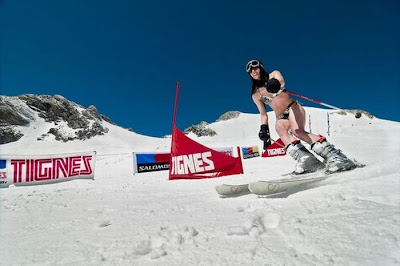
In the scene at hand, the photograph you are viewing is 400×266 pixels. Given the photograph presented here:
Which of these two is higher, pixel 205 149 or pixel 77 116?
pixel 77 116

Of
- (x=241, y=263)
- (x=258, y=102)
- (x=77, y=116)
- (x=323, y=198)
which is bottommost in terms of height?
(x=241, y=263)

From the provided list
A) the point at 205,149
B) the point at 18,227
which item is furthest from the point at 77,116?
the point at 18,227

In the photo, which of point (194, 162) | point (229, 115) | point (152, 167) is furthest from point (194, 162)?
point (229, 115)

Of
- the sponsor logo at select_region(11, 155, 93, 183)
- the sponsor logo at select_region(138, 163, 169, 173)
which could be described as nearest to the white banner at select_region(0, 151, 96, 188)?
the sponsor logo at select_region(11, 155, 93, 183)

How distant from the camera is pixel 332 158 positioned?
3656 mm

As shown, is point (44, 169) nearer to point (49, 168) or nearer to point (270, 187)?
point (49, 168)

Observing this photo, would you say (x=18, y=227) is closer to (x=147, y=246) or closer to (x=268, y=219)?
(x=147, y=246)

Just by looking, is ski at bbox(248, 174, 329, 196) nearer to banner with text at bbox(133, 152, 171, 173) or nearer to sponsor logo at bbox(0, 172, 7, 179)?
sponsor logo at bbox(0, 172, 7, 179)

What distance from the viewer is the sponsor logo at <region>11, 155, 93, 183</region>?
8633 millimetres

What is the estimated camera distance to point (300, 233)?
171 cm

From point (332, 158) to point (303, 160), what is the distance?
23.6 inches

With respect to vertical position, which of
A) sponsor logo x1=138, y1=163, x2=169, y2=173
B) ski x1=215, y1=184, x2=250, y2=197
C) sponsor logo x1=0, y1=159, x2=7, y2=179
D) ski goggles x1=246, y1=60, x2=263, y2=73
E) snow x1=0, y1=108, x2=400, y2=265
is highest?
ski goggles x1=246, y1=60, x2=263, y2=73

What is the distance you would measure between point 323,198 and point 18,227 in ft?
9.44

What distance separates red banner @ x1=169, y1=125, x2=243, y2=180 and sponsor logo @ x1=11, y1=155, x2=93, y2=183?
458cm
